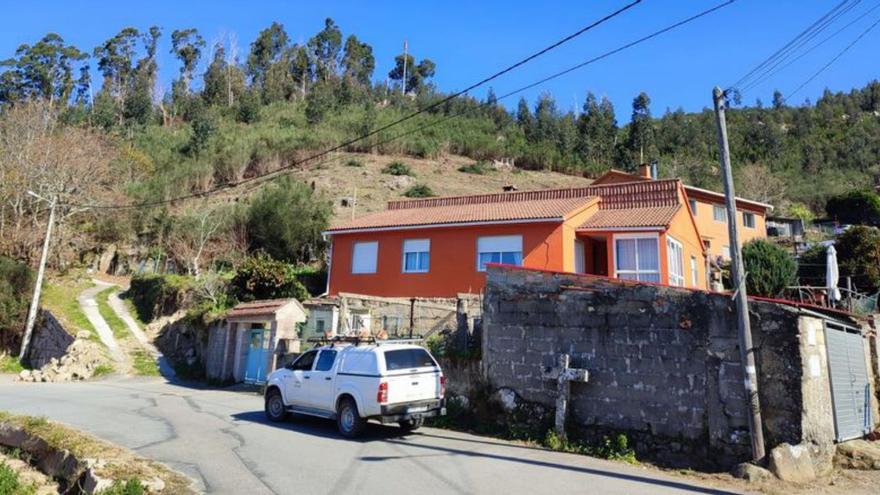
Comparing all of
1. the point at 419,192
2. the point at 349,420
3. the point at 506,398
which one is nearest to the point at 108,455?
the point at 349,420

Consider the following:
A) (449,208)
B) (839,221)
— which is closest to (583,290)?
(449,208)

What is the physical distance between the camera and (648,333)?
1062 cm

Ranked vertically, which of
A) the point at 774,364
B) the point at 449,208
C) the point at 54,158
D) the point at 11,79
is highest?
the point at 11,79

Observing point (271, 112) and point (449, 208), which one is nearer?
point (449, 208)

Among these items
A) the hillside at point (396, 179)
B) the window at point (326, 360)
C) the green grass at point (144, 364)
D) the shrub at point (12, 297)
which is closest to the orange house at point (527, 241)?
Result: the green grass at point (144, 364)

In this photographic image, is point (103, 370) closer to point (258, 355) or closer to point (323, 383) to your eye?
point (258, 355)

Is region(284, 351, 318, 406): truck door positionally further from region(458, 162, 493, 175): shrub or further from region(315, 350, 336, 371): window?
region(458, 162, 493, 175): shrub

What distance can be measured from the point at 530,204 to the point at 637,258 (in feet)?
18.8

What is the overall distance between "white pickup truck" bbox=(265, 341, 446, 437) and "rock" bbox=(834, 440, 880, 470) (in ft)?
23.4

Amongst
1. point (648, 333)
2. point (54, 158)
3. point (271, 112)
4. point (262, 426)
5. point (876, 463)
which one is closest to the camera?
point (876, 463)

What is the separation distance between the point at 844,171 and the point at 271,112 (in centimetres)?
7805

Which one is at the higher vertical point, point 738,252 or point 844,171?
point 844,171

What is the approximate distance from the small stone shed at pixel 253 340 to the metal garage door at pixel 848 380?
49.4ft

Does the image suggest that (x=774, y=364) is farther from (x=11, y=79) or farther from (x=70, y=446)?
(x=11, y=79)
